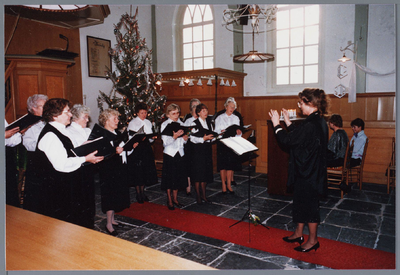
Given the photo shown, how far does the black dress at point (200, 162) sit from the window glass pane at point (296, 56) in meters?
4.64

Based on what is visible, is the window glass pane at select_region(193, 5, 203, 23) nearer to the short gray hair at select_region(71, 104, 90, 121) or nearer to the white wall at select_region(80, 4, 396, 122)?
the white wall at select_region(80, 4, 396, 122)

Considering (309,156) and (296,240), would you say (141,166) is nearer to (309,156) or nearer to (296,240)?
(296,240)

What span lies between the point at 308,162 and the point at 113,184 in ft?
6.81

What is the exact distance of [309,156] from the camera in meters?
2.69

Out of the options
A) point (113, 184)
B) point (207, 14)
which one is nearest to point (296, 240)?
point (113, 184)

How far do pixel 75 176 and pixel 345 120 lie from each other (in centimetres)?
616

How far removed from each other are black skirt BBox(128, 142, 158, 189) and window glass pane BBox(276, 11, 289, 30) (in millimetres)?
5333

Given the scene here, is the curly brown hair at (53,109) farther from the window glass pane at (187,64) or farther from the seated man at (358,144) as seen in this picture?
the window glass pane at (187,64)

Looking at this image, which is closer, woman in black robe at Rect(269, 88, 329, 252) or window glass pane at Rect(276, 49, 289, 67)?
woman in black robe at Rect(269, 88, 329, 252)

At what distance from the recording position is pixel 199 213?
394 centimetres

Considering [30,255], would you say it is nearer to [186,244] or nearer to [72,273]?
[72,273]

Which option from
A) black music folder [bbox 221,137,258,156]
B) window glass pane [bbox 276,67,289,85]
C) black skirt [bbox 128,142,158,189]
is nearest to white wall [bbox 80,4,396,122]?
window glass pane [bbox 276,67,289,85]

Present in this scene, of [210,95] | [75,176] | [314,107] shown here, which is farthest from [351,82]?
[75,176]

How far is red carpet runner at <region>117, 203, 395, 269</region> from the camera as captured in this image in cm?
263
